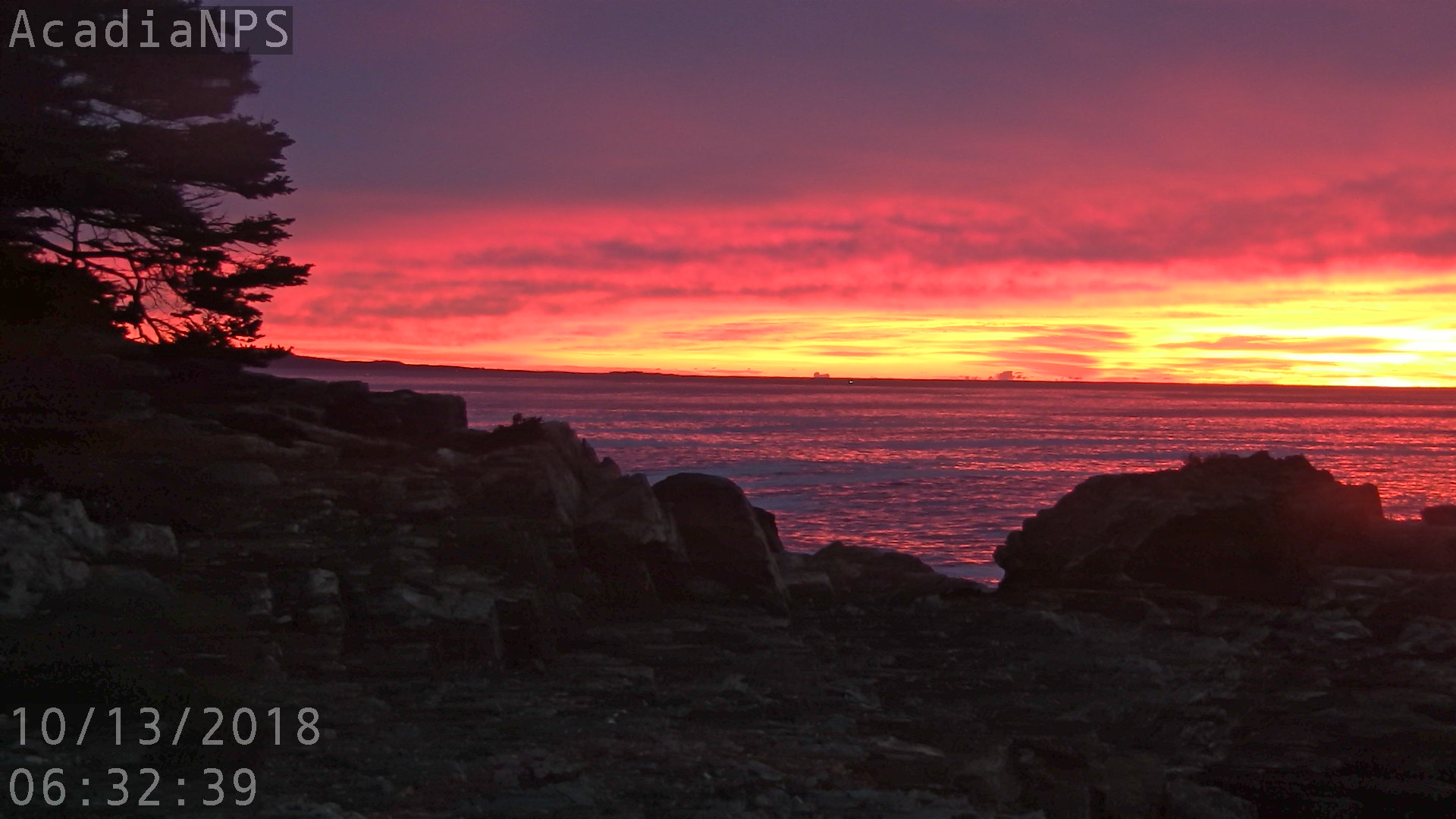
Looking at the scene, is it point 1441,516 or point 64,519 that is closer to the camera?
point 64,519

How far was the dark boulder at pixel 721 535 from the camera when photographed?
48.9ft

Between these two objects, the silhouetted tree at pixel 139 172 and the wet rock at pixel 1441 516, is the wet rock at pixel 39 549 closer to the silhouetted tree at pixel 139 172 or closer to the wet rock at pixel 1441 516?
the silhouetted tree at pixel 139 172

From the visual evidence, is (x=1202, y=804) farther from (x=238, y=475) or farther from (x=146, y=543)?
(x=238, y=475)

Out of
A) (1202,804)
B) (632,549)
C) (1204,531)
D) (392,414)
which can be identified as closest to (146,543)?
(632,549)

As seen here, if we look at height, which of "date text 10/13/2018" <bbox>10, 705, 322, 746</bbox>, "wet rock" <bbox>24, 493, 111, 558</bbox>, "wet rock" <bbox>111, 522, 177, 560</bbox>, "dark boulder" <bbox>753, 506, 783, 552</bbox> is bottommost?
"date text 10/13/2018" <bbox>10, 705, 322, 746</bbox>

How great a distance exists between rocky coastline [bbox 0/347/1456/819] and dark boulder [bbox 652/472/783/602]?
0.06m

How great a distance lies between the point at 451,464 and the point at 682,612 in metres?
5.82

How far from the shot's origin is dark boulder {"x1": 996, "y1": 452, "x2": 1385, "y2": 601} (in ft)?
52.6

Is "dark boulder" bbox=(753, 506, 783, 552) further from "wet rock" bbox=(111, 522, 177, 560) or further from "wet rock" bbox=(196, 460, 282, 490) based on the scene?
"wet rock" bbox=(111, 522, 177, 560)

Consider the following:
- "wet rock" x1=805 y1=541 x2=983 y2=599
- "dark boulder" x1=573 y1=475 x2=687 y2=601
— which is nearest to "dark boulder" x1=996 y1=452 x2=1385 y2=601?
"wet rock" x1=805 y1=541 x2=983 y2=599

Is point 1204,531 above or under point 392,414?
under

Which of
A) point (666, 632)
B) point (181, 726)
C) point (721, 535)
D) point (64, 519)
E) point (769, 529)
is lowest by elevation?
point (666, 632)

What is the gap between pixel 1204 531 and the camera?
16.5m

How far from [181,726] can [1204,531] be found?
47.4ft
